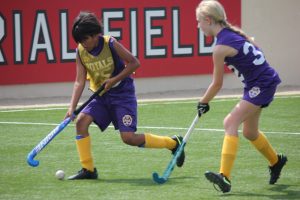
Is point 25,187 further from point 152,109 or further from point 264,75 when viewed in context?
point 152,109

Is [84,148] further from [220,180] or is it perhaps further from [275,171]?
[275,171]

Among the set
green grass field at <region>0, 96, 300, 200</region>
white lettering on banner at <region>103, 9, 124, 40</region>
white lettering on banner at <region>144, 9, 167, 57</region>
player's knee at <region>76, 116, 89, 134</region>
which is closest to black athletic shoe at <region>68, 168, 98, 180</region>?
green grass field at <region>0, 96, 300, 200</region>

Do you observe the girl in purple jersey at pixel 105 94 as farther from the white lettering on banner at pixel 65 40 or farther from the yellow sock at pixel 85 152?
the white lettering on banner at pixel 65 40

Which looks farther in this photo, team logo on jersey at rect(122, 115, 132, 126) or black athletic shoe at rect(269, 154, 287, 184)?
team logo on jersey at rect(122, 115, 132, 126)

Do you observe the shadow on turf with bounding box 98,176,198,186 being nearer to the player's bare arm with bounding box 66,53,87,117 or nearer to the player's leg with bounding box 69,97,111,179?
the player's leg with bounding box 69,97,111,179

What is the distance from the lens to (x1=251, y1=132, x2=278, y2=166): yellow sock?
26.9 ft

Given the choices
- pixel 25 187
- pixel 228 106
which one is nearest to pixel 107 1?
pixel 228 106

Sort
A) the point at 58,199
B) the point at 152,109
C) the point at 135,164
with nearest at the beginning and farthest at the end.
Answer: the point at 58,199 < the point at 135,164 < the point at 152,109

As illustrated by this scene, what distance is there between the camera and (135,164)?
9547 mm

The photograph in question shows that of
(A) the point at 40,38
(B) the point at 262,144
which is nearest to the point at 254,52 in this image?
(B) the point at 262,144

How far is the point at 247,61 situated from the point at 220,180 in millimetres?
1097

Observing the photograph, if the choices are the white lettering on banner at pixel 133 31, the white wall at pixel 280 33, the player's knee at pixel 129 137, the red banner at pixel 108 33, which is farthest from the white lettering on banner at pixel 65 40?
the player's knee at pixel 129 137

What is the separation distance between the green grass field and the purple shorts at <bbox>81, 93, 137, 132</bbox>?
1.79ft

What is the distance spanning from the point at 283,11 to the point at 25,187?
35.0 feet
